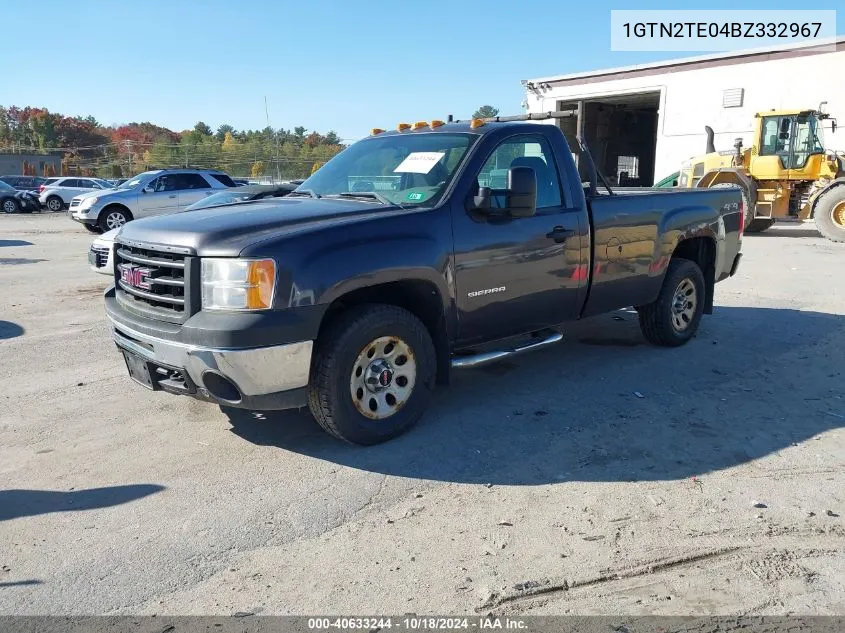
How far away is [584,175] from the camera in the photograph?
225 inches

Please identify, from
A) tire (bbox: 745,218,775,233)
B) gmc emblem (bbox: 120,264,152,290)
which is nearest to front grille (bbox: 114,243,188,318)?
gmc emblem (bbox: 120,264,152,290)

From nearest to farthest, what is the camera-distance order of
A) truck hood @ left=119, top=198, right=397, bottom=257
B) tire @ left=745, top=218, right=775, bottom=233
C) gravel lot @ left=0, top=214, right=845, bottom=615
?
gravel lot @ left=0, top=214, right=845, bottom=615, truck hood @ left=119, top=198, right=397, bottom=257, tire @ left=745, top=218, right=775, bottom=233

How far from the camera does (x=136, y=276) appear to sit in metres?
4.19

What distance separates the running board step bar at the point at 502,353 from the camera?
4.55m

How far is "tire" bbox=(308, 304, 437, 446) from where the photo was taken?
12.9 feet

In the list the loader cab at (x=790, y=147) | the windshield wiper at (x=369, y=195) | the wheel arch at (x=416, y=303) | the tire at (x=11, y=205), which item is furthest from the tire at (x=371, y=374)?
the tire at (x=11, y=205)

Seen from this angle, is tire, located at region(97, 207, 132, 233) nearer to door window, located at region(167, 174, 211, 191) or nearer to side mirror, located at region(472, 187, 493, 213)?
door window, located at region(167, 174, 211, 191)

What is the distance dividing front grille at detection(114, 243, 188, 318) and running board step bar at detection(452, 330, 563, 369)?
1771mm

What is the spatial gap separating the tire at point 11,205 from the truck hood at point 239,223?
1158 inches

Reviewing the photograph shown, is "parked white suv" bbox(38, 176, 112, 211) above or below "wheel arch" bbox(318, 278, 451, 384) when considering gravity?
above

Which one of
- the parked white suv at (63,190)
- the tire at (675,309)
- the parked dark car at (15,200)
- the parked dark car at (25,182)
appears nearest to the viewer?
the tire at (675,309)

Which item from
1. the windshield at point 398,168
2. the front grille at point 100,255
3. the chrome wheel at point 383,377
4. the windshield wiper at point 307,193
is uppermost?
the windshield at point 398,168

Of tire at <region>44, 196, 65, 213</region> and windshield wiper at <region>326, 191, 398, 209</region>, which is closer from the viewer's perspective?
windshield wiper at <region>326, 191, 398, 209</region>

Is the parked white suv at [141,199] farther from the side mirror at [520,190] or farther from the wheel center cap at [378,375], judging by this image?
the wheel center cap at [378,375]
